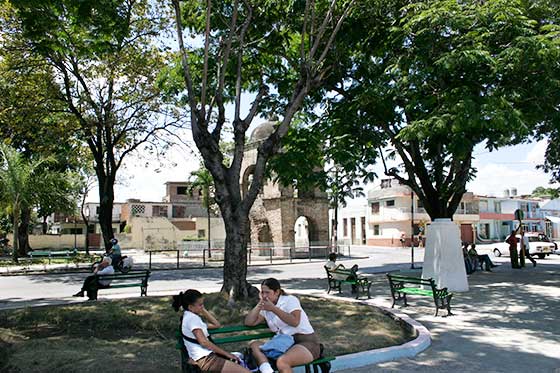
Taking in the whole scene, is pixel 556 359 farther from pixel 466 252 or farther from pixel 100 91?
pixel 100 91

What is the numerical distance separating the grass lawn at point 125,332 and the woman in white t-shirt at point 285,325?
1.66 metres

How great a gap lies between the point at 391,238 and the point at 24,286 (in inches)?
1707

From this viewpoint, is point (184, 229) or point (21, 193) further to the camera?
point (184, 229)

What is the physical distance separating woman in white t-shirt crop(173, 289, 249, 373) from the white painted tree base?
988cm

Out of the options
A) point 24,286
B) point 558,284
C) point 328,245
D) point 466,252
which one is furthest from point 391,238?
point 24,286

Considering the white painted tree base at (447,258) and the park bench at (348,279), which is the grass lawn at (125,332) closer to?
the park bench at (348,279)

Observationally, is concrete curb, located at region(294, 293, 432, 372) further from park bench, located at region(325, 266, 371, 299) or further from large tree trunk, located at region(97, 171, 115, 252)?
large tree trunk, located at region(97, 171, 115, 252)

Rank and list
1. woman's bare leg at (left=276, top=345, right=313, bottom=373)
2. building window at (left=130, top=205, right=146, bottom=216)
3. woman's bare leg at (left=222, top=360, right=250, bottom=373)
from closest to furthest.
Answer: woman's bare leg at (left=222, top=360, right=250, bottom=373)
woman's bare leg at (left=276, top=345, right=313, bottom=373)
building window at (left=130, top=205, right=146, bottom=216)

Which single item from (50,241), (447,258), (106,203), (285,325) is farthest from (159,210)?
(285,325)

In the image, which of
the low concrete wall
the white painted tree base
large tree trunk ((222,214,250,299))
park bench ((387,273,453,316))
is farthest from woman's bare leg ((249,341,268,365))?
the low concrete wall

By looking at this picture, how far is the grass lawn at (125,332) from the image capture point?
6094 millimetres

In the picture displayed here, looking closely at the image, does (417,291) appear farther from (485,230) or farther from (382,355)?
(485,230)

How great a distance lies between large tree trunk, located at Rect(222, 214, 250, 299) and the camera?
9484mm

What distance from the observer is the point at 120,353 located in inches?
257
